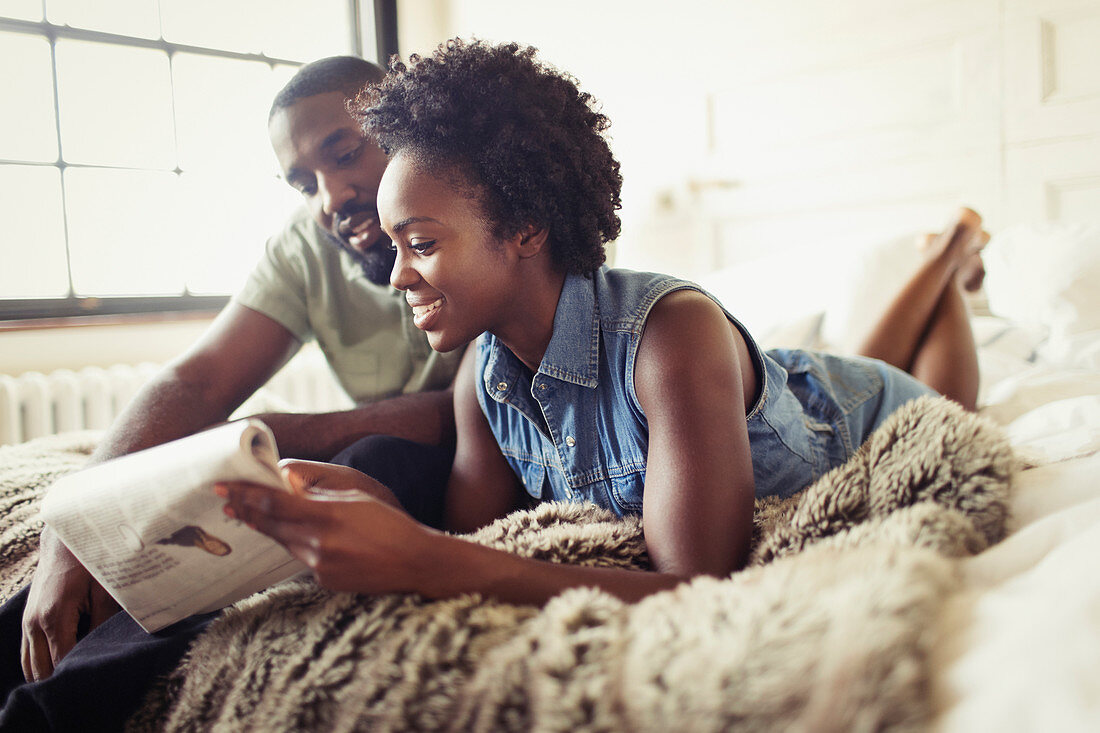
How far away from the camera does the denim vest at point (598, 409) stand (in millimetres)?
836

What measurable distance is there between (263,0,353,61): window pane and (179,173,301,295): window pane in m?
0.51

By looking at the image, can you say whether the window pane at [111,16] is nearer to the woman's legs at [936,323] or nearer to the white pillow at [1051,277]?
the woman's legs at [936,323]

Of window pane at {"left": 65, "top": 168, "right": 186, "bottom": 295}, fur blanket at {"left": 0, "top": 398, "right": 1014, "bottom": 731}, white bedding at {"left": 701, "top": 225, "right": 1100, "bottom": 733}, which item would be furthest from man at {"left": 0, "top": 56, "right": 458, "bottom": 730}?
window pane at {"left": 65, "top": 168, "right": 186, "bottom": 295}

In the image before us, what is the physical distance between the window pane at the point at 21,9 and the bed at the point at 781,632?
7.99ft

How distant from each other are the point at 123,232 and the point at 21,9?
71 cm

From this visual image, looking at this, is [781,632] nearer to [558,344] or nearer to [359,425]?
[558,344]

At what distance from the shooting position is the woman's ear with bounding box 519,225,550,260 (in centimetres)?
87

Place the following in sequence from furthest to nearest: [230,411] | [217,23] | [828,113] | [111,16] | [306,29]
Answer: [306,29] < [217,23] < [111,16] < [828,113] < [230,411]

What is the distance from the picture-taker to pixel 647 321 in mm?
810

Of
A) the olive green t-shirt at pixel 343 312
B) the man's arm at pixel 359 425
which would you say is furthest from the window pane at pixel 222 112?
the man's arm at pixel 359 425

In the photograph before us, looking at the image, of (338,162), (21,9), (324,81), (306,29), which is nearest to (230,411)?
(338,162)

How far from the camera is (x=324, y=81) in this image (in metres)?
1.26

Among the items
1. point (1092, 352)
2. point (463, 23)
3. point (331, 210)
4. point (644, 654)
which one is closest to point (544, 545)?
point (644, 654)

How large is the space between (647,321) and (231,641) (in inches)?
20.4
